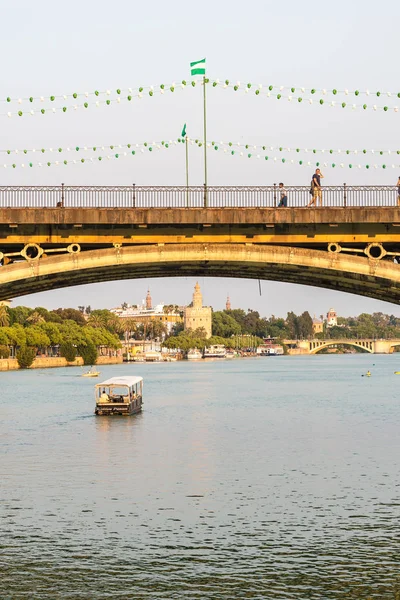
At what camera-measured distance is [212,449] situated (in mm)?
62688

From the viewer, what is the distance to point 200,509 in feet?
135

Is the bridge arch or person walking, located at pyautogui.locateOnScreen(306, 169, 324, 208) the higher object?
person walking, located at pyautogui.locateOnScreen(306, 169, 324, 208)

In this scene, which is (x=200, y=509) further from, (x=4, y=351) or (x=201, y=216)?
(x=4, y=351)

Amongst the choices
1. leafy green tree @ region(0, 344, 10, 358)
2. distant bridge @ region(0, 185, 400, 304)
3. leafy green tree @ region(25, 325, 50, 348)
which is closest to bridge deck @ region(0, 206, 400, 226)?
distant bridge @ region(0, 185, 400, 304)

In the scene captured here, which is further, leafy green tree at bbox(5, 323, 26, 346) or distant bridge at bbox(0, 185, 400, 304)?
leafy green tree at bbox(5, 323, 26, 346)

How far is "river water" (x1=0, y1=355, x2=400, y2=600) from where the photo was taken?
3017 cm

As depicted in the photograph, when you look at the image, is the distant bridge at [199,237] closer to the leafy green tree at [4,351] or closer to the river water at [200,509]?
the river water at [200,509]

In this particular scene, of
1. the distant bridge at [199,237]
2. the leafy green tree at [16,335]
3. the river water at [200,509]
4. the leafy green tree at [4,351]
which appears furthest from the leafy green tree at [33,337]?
the distant bridge at [199,237]

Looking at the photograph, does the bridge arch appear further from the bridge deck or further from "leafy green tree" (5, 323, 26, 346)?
"leafy green tree" (5, 323, 26, 346)

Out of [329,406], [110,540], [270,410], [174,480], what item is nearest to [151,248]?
[174,480]

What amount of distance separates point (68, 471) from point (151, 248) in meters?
12.6

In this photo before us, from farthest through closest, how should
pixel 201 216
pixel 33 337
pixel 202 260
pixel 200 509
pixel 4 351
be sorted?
pixel 33 337 < pixel 4 351 < pixel 202 260 < pixel 201 216 < pixel 200 509

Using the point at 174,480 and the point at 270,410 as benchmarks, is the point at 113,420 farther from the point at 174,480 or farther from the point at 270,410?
the point at 174,480

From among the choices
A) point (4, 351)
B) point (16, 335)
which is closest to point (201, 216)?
point (16, 335)
